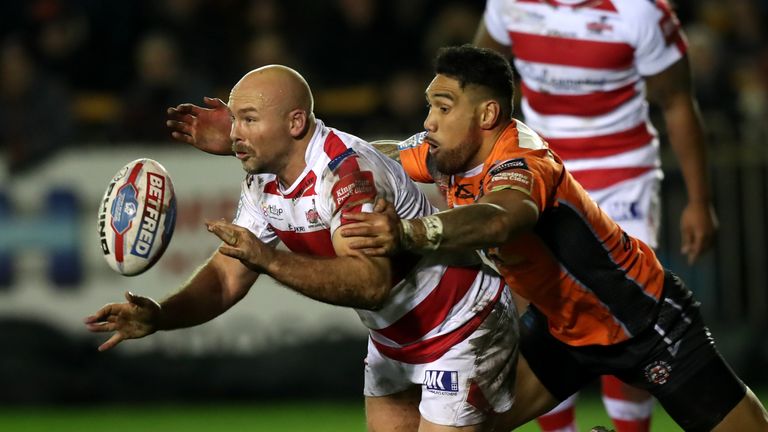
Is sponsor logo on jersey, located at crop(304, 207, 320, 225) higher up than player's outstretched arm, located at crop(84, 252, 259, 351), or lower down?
higher up

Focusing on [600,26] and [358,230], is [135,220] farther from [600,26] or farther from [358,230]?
[600,26]

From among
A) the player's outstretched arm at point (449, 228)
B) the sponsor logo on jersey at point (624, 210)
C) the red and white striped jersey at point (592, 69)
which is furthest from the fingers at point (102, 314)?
the sponsor logo on jersey at point (624, 210)

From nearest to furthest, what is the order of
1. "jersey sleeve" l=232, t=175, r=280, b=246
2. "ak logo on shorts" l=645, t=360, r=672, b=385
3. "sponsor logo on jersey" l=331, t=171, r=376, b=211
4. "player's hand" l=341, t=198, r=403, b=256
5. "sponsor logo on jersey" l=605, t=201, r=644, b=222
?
"player's hand" l=341, t=198, r=403, b=256, "sponsor logo on jersey" l=331, t=171, r=376, b=211, "jersey sleeve" l=232, t=175, r=280, b=246, "ak logo on shorts" l=645, t=360, r=672, b=385, "sponsor logo on jersey" l=605, t=201, r=644, b=222

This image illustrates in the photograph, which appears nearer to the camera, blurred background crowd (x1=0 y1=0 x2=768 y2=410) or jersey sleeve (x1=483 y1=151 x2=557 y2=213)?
jersey sleeve (x1=483 y1=151 x2=557 y2=213)

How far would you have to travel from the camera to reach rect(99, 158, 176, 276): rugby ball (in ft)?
15.4

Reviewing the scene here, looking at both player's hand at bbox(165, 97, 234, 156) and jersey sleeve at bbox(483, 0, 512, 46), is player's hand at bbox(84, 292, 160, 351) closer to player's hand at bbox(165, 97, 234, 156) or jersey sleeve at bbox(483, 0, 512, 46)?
player's hand at bbox(165, 97, 234, 156)

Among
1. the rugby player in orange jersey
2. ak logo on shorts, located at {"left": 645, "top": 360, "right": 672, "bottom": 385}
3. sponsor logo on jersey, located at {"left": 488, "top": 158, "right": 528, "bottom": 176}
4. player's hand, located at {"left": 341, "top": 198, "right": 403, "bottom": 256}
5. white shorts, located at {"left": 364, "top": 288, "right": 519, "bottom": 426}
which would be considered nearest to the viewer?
player's hand, located at {"left": 341, "top": 198, "right": 403, "bottom": 256}

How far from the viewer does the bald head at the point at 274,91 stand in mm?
4633

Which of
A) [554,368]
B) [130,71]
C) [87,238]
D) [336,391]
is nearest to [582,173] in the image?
[554,368]

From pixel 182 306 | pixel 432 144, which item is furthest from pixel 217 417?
pixel 432 144

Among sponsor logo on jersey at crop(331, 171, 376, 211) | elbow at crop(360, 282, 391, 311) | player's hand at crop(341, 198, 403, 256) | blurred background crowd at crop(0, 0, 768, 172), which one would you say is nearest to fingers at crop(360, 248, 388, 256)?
player's hand at crop(341, 198, 403, 256)

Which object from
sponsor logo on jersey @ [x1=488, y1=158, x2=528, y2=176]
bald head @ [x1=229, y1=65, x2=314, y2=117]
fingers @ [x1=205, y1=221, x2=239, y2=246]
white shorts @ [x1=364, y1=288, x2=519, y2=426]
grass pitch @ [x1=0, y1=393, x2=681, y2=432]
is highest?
bald head @ [x1=229, y1=65, x2=314, y2=117]

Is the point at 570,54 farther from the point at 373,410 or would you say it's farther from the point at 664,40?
the point at 373,410

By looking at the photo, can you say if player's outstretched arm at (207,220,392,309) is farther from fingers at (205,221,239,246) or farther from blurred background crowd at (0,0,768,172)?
blurred background crowd at (0,0,768,172)
